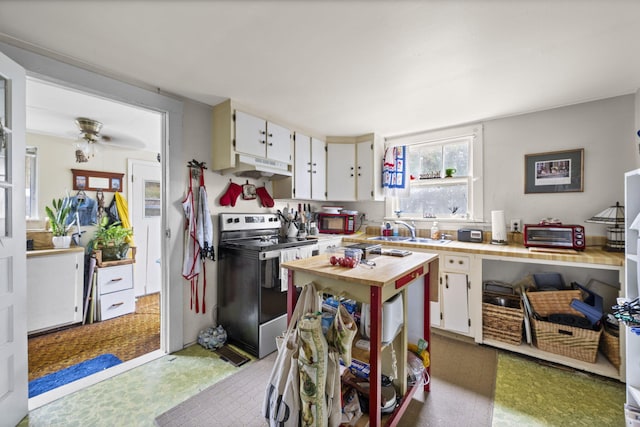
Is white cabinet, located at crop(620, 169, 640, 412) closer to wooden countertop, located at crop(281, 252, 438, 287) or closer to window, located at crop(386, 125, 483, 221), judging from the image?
wooden countertop, located at crop(281, 252, 438, 287)

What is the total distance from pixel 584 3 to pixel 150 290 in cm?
→ 520

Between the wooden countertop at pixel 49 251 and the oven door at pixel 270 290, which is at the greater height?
the wooden countertop at pixel 49 251

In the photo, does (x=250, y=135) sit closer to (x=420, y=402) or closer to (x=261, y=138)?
(x=261, y=138)

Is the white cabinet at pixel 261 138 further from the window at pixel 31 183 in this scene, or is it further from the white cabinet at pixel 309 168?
the window at pixel 31 183

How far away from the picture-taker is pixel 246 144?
252cm

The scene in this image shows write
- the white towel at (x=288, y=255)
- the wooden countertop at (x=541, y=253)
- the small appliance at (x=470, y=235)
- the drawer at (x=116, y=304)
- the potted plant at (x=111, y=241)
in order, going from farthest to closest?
the potted plant at (x=111, y=241) < the drawer at (x=116, y=304) < the small appliance at (x=470, y=235) < the white towel at (x=288, y=255) < the wooden countertop at (x=541, y=253)

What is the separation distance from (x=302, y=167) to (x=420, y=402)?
8.38 feet

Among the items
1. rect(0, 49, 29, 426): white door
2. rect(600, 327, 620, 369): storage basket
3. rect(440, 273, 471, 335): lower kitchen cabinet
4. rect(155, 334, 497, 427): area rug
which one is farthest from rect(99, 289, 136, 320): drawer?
rect(600, 327, 620, 369): storage basket

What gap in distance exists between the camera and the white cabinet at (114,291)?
294 cm

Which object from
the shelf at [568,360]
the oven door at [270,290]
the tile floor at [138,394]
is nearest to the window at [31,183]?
the tile floor at [138,394]

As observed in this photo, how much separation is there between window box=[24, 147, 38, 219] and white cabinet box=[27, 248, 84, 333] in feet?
2.49

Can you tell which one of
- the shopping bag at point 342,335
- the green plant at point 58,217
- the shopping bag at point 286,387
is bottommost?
the shopping bag at point 286,387

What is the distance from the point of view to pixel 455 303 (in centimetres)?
251

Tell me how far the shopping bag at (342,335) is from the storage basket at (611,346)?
2190mm
